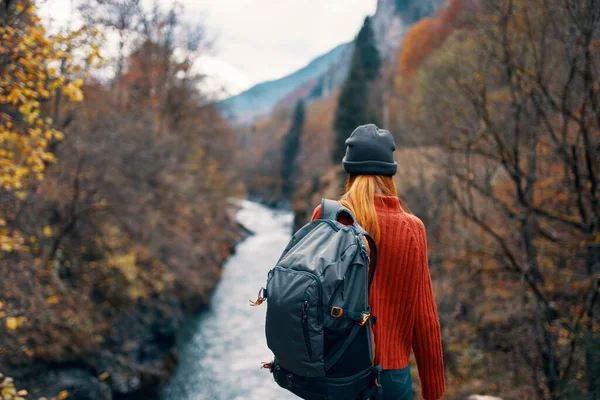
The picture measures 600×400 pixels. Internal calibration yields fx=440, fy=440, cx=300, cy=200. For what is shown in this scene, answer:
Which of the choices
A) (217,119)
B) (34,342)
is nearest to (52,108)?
(34,342)

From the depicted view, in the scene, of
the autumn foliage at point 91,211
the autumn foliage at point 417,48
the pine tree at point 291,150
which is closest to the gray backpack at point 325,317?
the autumn foliage at point 91,211

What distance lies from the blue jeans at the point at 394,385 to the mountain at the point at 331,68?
19729 mm

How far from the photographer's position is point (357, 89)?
30969mm

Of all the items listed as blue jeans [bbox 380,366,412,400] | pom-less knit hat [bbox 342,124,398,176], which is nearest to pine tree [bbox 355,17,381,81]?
pom-less knit hat [bbox 342,124,398,176]

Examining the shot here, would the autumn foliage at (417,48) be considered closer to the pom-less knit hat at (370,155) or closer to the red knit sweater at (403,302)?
the pom-less knit hat at (370,155)

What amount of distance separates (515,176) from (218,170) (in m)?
22.9

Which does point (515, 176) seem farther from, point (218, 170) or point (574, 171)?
point (218, 170)

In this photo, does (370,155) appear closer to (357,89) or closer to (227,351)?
(227,351)

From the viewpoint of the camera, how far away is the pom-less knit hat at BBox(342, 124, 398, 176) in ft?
6.21

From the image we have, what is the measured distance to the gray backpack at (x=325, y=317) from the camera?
5.22 ft

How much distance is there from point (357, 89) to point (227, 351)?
22.7 meters

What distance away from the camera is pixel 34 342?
7.29m

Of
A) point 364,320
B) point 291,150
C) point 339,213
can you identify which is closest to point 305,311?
point 364,320

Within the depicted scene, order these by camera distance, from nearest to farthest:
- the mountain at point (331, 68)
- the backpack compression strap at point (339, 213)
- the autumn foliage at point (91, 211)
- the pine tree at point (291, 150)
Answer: the backpack compression strap at point (339, 213), the autumn foliage at point (91, 211), the mountain at point (331, 68), the pine tree at point (291, 150)
